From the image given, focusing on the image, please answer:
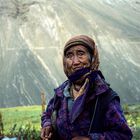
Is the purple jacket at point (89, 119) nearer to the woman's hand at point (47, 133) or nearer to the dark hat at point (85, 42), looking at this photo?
the woman's hand at point (47, 133)

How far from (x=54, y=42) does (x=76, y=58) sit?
36778 millimetres

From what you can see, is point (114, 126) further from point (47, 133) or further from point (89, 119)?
point (47, 133)

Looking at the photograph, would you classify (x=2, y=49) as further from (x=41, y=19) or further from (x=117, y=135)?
(x=117, y=135)

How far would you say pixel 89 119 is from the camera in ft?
7.08

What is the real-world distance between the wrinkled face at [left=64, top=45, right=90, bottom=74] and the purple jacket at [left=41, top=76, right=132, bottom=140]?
0.10 metres

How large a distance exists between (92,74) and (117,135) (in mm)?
303

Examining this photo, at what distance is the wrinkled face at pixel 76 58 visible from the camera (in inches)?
87.3

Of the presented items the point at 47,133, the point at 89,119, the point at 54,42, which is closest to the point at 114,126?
the point at 89,119

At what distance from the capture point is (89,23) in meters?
Answer: 40.9

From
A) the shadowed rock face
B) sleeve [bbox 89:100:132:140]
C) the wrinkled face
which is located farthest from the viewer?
the shadowed rock face

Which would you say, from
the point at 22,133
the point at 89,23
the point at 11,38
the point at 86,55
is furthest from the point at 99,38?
the point at 86,55

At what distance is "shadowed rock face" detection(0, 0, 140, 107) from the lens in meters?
33.8

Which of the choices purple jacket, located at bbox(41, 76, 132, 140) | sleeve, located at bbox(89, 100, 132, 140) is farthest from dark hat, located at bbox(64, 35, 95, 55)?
sleeve, located at bbox(89, 100, 132, 140)

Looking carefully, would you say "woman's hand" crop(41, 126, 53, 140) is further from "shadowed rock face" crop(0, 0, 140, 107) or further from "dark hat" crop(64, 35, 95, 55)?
"shadowed rock face" crop(0, 0, 140, 107)
